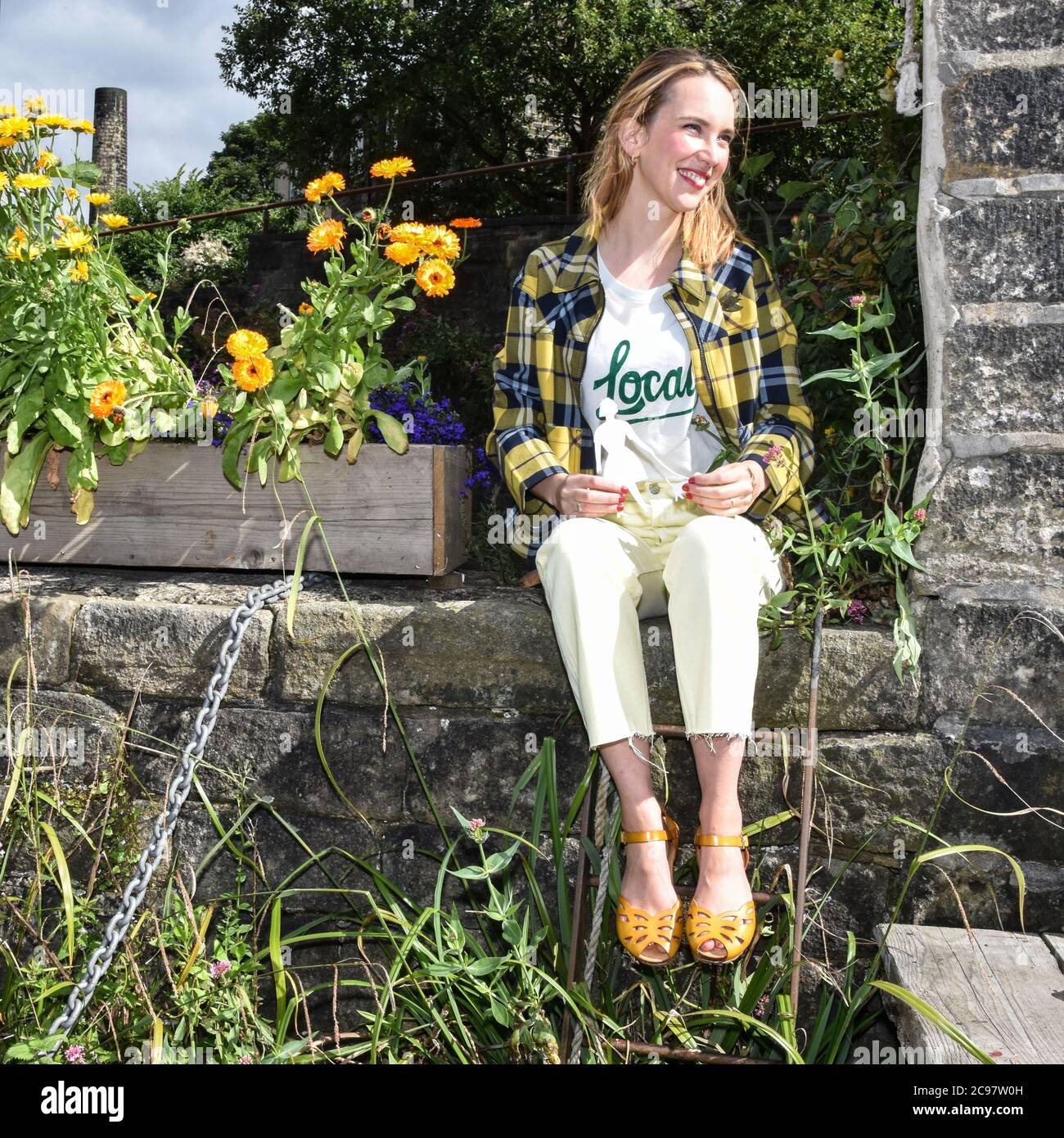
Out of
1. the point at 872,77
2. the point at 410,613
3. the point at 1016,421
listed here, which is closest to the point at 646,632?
the point at 410,613

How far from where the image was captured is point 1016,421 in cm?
209

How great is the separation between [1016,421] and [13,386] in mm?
2260

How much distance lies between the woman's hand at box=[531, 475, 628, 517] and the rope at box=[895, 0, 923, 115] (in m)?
1.08

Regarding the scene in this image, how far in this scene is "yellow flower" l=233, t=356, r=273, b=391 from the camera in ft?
7.60

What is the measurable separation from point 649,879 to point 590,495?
720 millimetres

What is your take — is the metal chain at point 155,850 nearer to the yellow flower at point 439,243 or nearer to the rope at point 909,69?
the yellow flower at point 439,243

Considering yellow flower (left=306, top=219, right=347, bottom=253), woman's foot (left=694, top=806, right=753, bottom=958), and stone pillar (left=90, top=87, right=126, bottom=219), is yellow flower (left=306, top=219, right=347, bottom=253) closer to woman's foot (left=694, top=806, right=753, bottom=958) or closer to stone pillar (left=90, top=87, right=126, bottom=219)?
woman's foot (left=694, top=806, right=753, bottom=958)

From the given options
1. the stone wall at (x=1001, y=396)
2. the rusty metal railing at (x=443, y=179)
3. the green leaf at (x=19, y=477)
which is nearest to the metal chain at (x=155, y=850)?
the green leaf at (x=19, y=477)

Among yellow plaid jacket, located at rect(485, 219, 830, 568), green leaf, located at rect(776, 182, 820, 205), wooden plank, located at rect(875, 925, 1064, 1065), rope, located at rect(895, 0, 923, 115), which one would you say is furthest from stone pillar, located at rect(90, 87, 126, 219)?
wooden plank, located at rect(875, 925, 1064, 1065)

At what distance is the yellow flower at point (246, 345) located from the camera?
228 cm

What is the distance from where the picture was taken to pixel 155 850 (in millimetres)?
1779

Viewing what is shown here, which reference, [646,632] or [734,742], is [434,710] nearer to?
[646,632]

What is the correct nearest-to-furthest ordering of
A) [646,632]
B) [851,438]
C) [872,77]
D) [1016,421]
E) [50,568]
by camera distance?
[1016,421] < [646,632] < [851,438] < [50,568] < [872,77]

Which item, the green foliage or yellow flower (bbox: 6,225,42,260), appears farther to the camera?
the green foliage
